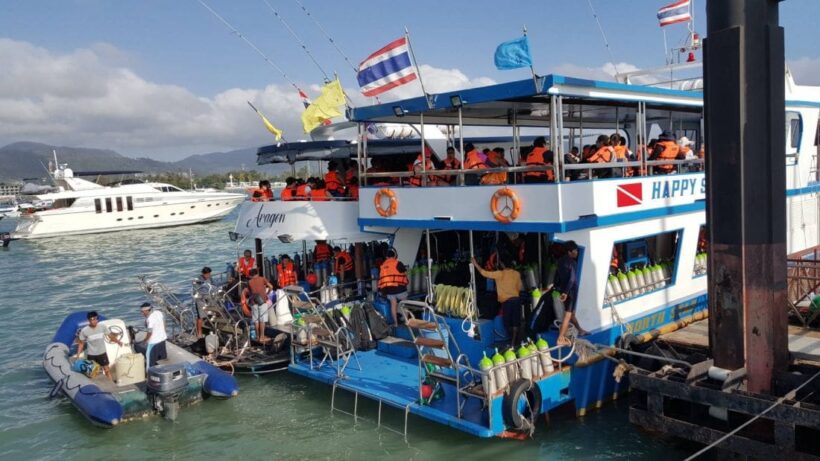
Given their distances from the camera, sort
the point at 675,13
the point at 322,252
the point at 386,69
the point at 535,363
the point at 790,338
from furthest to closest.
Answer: the point at 675,13 → the point at 322,252 → the point at 386,69 → the point at 790,338 → the point at 535,363

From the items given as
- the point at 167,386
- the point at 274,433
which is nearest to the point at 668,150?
the point at 274,433

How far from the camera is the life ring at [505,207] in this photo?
8.77 m

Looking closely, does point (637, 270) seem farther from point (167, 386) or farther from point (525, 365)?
point (167, 386)

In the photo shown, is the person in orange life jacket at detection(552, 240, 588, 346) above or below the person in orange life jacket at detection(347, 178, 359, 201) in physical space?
below

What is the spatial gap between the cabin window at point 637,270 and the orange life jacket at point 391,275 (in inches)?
135

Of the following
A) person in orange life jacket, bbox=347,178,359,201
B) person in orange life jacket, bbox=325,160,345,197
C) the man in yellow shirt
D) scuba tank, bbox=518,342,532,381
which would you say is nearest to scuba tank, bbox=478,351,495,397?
scuba tank, bbox=518,342,532,381

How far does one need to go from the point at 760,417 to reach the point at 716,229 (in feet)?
6.38

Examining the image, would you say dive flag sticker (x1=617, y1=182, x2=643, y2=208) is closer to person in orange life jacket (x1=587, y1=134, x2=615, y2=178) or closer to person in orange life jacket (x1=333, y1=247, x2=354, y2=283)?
person in orange life jacket (x1=587, y1=134, x2=615, y2=178)

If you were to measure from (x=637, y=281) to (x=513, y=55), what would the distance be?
13.8 ft

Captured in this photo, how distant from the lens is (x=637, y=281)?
1009 cm

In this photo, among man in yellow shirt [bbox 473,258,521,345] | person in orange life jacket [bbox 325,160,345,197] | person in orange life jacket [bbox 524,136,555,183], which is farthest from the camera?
person in orange life jacket [bbox 325,160,345,197]

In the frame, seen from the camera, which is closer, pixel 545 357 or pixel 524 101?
pixel 545 357

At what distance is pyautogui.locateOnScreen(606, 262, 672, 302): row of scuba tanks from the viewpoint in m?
9.67

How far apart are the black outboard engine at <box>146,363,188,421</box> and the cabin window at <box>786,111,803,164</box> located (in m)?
11.4
